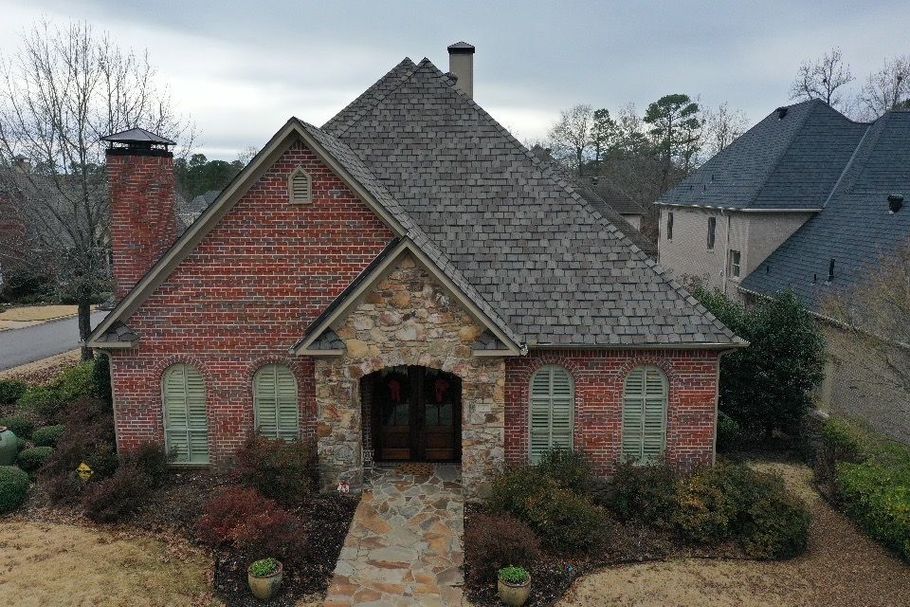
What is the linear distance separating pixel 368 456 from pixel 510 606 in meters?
5.04

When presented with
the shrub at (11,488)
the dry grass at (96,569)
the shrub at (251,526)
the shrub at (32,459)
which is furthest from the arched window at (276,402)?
the shrub at (32,459)

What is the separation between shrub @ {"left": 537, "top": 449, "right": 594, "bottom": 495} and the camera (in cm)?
1098

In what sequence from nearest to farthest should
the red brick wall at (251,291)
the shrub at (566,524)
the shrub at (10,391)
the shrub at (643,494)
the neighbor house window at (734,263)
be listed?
the shrub at (566,524) → the shrub at (643,494) → the red brick wall at (251,291) → the shrub at (10,391) → the neighbor house window at (734,263)

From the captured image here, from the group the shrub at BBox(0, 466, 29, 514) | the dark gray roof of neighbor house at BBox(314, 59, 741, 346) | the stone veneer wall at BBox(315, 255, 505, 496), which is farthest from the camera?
the dark gray roof of neighbor house at BBox(314, 59, 741, 346)

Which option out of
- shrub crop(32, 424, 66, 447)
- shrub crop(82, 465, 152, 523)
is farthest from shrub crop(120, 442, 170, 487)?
shrub crop(32, 424, 66, 447)

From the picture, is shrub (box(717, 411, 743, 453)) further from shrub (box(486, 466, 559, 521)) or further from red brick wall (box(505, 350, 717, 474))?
shrub (box(486, 466, 559, 521))

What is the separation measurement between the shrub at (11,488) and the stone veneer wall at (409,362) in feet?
19.0

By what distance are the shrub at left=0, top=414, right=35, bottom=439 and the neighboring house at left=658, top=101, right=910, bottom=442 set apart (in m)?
19.3

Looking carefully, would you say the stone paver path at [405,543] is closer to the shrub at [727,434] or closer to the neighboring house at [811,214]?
the shrub at [727,434]

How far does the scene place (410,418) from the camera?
1305 centimetres

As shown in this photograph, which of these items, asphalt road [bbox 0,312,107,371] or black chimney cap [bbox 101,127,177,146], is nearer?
black chimney cap [bbox 101,127,177,146]

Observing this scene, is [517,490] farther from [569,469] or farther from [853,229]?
[853,229]

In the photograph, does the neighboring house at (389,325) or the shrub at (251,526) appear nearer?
the shrub at (251,526)

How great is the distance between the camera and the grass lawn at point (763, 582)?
902 centimetres
